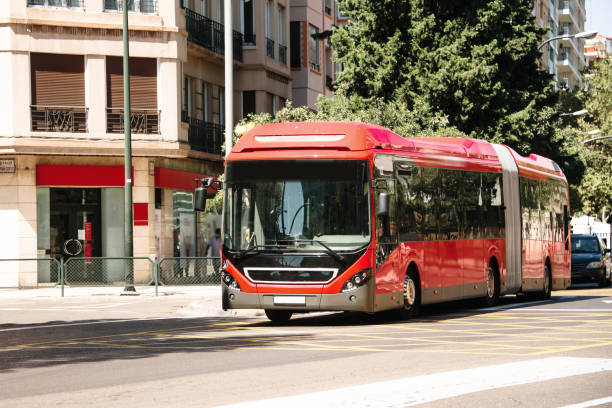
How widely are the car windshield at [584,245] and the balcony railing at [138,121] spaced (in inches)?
561

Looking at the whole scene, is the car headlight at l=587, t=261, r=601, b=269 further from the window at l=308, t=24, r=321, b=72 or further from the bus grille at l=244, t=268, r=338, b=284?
the bus grille at l=244, t=268, r=338, b=284

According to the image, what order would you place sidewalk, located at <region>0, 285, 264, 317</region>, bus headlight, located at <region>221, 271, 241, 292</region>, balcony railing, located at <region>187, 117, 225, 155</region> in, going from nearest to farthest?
bus headlight, located at <region>221, 271, 241, 292</region>, sidewalk, located at <region>0, 285, 264, 317</region>, balcony railing, located at <region>187, 117, 225, 155</region>

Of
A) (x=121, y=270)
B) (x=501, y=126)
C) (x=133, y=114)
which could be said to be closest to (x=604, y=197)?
(x=501, y=126)

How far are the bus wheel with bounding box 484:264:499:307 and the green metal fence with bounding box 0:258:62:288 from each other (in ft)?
40.7

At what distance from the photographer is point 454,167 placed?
70.0 feet

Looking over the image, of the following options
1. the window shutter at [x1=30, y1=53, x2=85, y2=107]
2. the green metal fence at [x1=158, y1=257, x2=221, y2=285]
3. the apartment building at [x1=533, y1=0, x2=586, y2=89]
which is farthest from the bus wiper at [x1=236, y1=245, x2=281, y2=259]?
the apartment building at [x1=533, y1=0, x2=586, y2=89]

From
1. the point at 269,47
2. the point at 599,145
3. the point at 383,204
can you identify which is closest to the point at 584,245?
the point at 269,47

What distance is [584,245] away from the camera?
3812 centimetres

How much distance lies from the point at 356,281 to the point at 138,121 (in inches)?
805

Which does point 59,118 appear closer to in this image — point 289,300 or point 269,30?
point 269,30

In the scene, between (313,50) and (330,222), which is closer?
(330,222)

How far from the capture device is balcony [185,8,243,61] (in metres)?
38.8

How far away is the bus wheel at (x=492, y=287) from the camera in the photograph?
22719mm

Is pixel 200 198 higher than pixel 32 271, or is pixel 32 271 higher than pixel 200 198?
pixel 200 198
